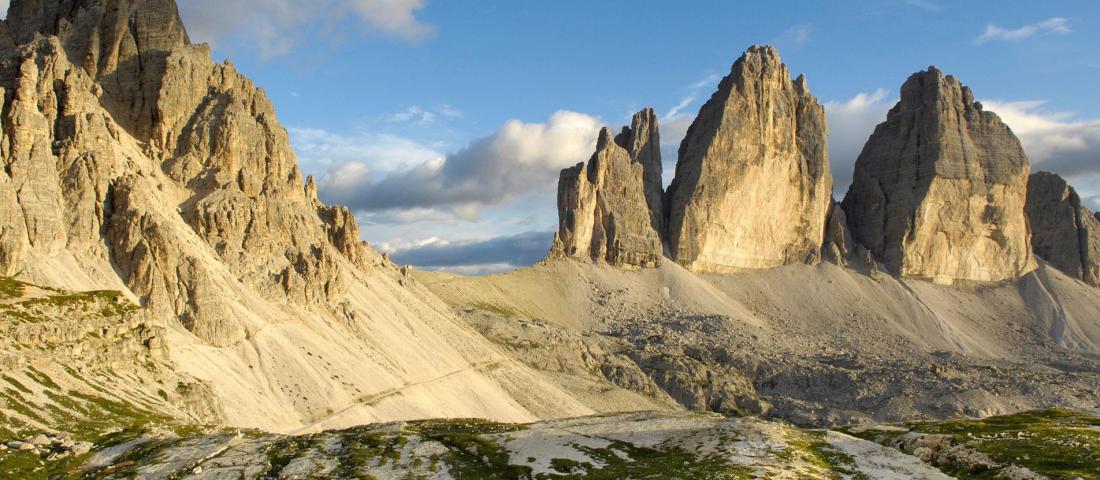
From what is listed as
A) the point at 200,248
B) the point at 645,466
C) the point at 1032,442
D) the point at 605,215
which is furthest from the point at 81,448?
the point at 605,215

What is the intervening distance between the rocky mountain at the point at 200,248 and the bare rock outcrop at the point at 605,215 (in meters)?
66.1

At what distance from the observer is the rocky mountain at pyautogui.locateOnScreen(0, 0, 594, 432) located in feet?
218

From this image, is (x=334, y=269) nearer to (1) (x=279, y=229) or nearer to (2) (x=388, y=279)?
(1) (x=279, y=229)

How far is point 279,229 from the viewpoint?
94.2 meters

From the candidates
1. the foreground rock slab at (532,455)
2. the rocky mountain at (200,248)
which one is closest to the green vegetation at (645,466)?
the foreground rock slab at (532,455)

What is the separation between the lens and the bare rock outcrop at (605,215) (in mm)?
181375

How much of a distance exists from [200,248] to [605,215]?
113m

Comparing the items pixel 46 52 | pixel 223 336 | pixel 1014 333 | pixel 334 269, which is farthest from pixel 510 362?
pixel 1014 333


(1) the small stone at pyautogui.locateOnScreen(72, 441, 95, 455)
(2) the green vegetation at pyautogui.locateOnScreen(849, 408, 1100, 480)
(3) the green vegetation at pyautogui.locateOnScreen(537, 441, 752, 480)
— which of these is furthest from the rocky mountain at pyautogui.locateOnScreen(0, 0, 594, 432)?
(2) the green vegetation at pyautogui.locateOnScreen(849, 408, 1100, 480)

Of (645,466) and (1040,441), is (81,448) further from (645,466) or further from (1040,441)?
(1040,441)

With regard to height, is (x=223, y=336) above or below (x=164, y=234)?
below

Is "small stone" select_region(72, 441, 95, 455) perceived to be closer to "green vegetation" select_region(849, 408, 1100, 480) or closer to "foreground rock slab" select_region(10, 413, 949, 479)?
"foreground rock slab" select_region(10, 413, 949, 479)

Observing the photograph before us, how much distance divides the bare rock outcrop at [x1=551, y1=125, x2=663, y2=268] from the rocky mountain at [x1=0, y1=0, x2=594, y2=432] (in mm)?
66134

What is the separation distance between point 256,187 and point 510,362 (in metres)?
38.4
